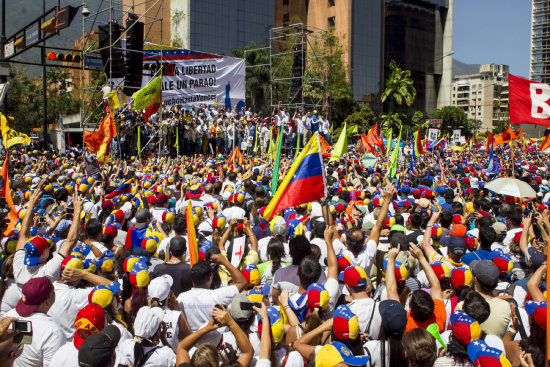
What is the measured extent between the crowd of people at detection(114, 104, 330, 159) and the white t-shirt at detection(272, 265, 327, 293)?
14.8 m

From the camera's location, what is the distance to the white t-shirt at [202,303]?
12.4ft

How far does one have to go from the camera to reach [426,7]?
7612 centimetres

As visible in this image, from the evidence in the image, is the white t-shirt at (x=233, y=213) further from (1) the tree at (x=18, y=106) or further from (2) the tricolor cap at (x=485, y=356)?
(1) the tree at (x=18, y=106)

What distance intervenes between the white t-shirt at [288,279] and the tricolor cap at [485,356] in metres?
1.77

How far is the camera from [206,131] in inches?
824

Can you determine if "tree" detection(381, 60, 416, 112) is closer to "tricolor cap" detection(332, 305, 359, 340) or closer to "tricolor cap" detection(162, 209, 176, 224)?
"tricolor cap" detection(162, 209, 176, 224)

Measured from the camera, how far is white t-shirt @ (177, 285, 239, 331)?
3777 mm

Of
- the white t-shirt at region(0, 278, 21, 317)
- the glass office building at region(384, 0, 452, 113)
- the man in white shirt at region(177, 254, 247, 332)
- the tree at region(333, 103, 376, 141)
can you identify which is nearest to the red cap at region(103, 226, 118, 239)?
the white t-shirt at region(0, 278, 21, 317)

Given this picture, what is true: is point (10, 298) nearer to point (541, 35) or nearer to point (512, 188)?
point (512, 188)

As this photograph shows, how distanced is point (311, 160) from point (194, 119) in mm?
16584

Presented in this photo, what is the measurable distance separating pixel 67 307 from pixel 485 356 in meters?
3.09

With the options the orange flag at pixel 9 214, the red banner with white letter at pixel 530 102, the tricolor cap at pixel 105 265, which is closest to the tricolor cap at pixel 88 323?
the tricolor cap at pixel 105 265

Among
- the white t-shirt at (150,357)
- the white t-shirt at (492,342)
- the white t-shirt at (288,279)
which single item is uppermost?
the white t-shirt at (288,279)

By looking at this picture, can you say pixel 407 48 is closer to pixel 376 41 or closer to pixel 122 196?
pixel 376 41
